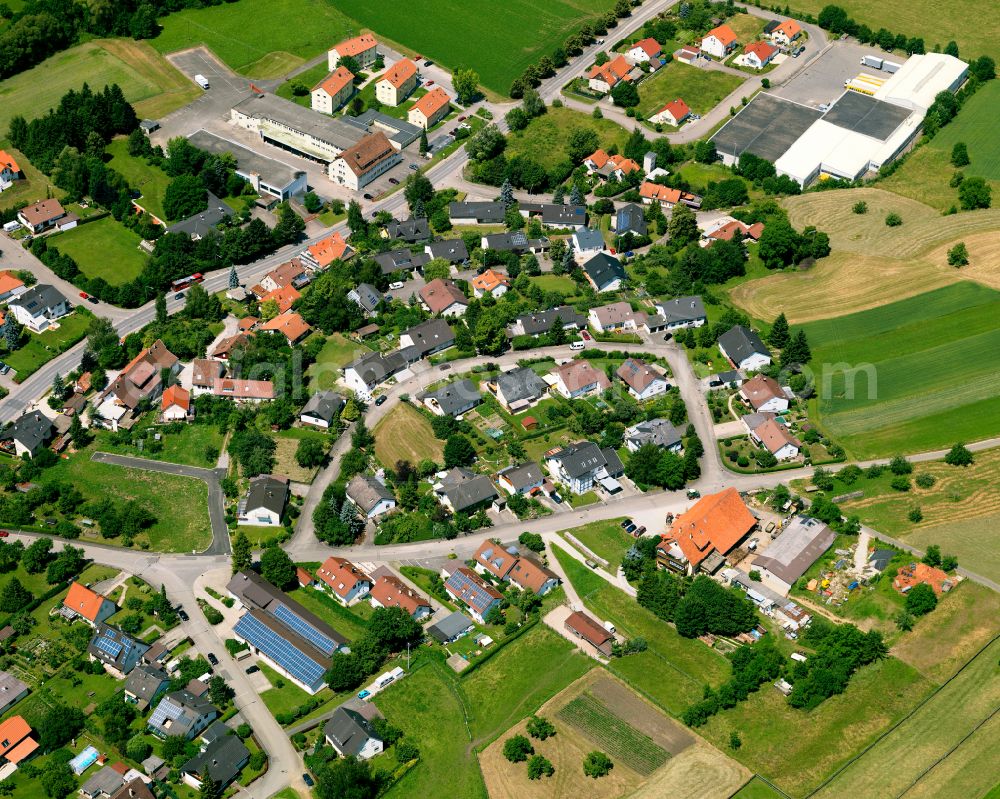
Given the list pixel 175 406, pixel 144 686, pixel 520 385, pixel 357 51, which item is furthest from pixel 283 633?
A: pixel 357 51

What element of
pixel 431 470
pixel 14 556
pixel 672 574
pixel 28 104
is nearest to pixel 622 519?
pixel 672 574

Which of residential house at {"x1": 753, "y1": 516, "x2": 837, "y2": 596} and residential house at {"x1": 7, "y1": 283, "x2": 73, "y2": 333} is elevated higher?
residential house at {"x1": 7, "y1": 283, "x2": 73, "y2": 333}

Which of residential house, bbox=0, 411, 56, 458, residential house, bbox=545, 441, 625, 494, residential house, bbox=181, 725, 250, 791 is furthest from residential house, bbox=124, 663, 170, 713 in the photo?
residential house, bbox=545, 441, 625, 494

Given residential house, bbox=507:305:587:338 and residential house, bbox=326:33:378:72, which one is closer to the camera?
residential house, bbox=507:305:587:338

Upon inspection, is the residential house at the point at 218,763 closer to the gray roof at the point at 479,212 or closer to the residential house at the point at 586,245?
the residential house at the point at 586,245

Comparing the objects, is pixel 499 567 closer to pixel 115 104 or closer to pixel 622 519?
pixel 622 519

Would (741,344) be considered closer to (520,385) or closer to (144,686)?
(520,385)

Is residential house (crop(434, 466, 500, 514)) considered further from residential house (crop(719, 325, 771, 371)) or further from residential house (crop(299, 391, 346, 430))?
residential house (crop(719, 325, 771, 371))

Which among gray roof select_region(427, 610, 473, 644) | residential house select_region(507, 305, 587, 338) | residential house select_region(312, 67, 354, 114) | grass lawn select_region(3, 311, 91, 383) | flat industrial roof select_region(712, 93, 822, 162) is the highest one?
residential house select_region(312, 67, 354, 114)
